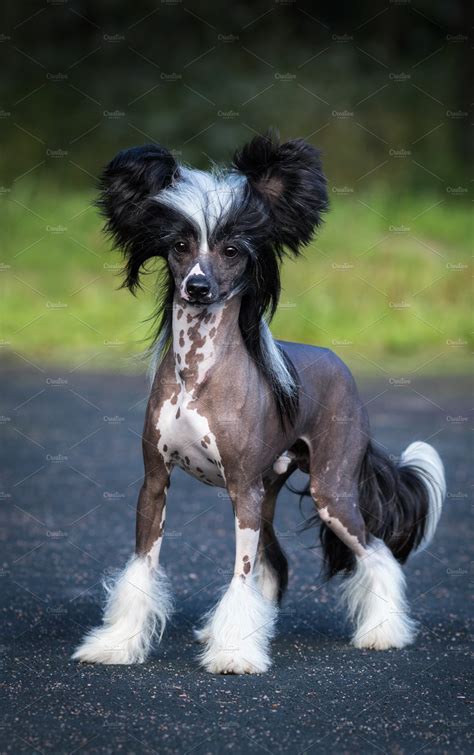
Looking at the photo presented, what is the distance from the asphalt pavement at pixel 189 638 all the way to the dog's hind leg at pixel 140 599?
0.36ft

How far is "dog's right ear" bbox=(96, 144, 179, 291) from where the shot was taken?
6066 mm

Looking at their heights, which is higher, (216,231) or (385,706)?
(216,231)

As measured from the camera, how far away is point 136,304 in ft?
62.5

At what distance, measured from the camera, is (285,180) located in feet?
20.2

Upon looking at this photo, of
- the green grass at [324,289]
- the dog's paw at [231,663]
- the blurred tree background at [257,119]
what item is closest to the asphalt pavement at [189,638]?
the dog's paw at [231,663]

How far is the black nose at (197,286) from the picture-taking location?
5.72 m

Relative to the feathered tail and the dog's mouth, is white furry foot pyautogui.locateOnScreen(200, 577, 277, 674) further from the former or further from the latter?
the dog's mouth

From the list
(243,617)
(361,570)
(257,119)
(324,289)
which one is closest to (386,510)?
(361,570)

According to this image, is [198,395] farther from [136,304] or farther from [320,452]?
[136,304]

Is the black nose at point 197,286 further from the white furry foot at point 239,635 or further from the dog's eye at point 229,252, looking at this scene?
the white furry foot at point 239,635

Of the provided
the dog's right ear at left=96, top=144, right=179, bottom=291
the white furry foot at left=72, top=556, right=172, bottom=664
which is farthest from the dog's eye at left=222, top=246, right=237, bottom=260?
the white furry foot at left=72, top=556, right=172, bottom=664

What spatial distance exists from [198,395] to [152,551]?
750 millimetres

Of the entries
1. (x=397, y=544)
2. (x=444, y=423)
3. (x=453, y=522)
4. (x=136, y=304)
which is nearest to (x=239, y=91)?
(x=136, y=304)

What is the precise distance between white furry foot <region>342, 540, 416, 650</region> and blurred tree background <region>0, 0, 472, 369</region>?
12.4 metres
